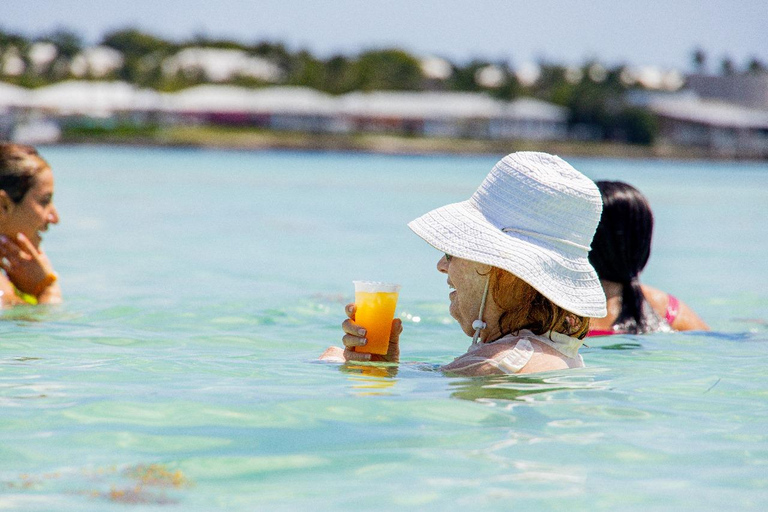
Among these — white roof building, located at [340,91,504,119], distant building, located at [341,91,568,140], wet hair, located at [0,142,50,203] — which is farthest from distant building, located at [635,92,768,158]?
wet hair, located at [0,142,50,203]

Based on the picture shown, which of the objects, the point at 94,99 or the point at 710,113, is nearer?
the point at 94,99

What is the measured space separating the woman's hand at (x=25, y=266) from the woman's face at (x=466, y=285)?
324cm

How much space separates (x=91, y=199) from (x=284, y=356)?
17.3m

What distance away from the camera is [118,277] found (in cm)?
907

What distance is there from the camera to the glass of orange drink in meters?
3.40

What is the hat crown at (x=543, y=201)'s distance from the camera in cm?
333

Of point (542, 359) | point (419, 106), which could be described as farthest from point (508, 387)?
point (419, 106)

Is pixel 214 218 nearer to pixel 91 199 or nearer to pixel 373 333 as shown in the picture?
pixel 91 199

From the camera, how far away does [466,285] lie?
339 centimetres

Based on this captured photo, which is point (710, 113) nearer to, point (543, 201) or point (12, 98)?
point (12, 98)

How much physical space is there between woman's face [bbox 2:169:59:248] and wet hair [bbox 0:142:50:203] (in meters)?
0.03

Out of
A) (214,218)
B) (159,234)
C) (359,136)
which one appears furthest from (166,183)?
(359,136)

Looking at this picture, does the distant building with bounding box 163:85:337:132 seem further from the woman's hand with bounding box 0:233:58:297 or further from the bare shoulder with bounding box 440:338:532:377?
the bare shoulder with bounding box 440:338:532:377

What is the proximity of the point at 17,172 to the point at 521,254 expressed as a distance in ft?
11.8
